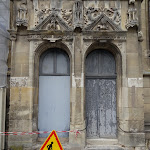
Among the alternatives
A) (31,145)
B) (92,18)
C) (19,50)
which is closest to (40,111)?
(31,145)

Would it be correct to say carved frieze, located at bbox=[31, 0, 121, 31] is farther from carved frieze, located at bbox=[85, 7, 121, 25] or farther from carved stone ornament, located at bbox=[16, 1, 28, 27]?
carved stone ornament, located at bbox=[16, 1, 28, 27]

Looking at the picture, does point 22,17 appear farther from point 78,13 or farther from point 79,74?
point 79,74

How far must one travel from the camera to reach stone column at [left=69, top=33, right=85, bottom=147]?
5570 millimetres

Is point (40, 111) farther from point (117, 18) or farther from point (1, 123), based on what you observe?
point (117, 18)

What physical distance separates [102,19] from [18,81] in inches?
153

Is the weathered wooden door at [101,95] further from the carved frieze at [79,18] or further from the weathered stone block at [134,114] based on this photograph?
the carved frieze at [79,18]

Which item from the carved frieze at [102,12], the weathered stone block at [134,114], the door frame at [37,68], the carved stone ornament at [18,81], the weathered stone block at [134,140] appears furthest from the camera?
the carved frieze at [102,12]

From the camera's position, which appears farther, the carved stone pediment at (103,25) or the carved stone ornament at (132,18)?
the carved stone pediment at (103,25)

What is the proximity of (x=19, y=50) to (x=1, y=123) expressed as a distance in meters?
2.68

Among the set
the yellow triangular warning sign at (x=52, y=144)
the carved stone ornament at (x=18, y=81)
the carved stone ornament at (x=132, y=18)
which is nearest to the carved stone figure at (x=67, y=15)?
the carved stone ornament at (x=132, y=18)

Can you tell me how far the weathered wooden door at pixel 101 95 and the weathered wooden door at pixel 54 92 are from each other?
2.84 feet

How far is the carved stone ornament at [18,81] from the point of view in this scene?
584 centimetres

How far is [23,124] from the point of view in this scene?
225 inches

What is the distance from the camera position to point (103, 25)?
600 cm
